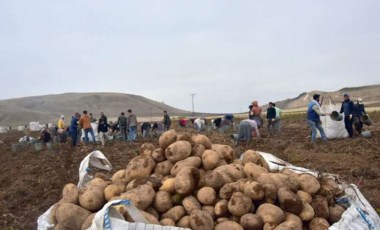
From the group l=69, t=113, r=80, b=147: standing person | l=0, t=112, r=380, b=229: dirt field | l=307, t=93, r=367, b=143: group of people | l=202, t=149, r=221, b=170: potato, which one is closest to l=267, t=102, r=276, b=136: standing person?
l=0, t=112, r=380, b=229: dirt field

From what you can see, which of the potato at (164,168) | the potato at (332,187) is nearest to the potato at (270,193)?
the potato at (332,187)

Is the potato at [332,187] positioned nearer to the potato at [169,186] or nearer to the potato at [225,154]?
the potato at [225,154]

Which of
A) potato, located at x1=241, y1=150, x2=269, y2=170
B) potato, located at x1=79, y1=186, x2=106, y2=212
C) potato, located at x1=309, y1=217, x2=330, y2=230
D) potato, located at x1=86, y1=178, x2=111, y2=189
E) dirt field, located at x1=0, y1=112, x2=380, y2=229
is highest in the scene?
potato, located at x1=241, y1=150, x2=269, y2=170

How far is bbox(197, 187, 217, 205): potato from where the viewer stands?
4.73 meters

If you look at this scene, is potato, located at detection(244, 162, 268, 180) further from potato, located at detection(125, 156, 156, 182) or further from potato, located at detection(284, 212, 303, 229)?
potato, located at detection(125, 156, 156, 182)

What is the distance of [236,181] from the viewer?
16.5 feet

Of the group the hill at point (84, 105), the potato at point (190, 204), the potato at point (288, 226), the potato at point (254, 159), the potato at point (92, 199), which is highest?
the hill at point (84, 105)

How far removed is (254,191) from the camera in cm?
462

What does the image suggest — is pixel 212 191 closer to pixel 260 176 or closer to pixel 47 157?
pixel 260 176

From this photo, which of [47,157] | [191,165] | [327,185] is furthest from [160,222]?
[47,157]

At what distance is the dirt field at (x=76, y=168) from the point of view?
754cm

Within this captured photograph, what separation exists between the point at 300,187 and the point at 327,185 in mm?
381

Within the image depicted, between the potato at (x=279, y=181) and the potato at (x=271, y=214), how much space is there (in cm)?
40

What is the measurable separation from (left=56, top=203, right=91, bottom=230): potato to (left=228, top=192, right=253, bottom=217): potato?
5.06ft
